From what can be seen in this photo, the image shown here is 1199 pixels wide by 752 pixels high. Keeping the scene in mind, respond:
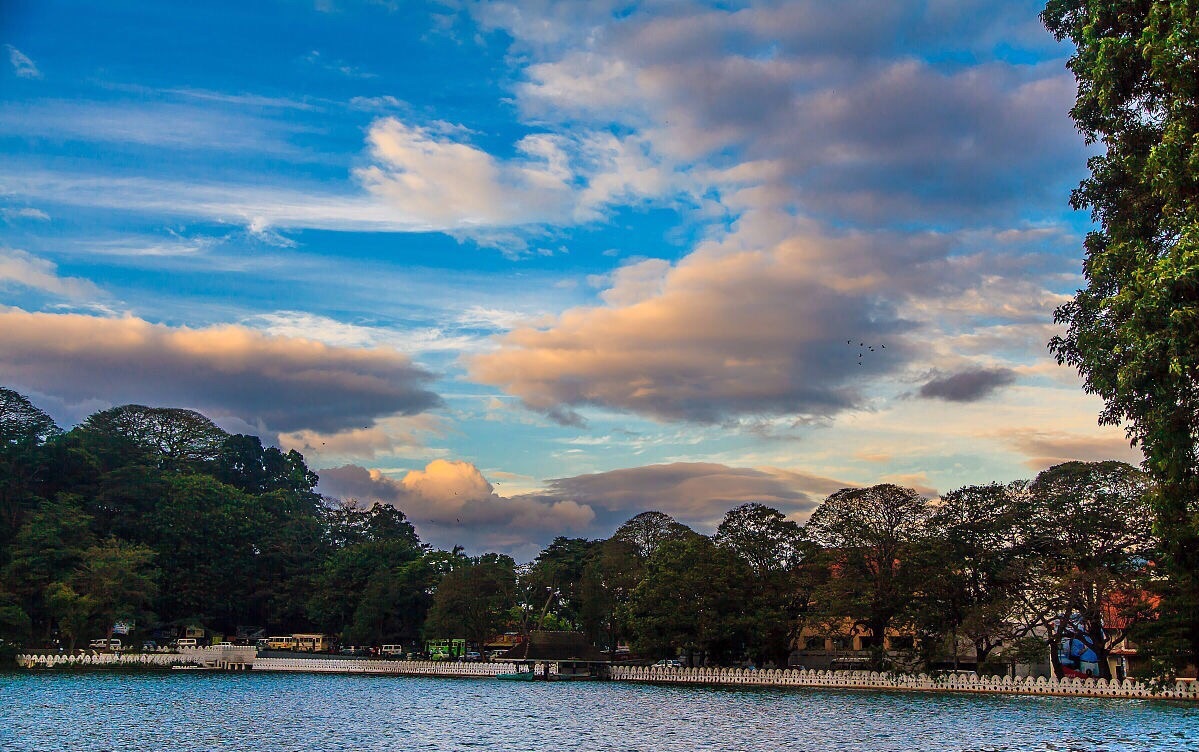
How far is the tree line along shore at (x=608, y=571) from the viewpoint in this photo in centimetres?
5081

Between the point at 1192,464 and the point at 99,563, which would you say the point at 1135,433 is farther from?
the point at 99,563

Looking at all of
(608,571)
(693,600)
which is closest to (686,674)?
(693,600)

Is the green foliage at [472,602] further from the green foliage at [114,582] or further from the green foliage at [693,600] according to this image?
the green foliage at [114,582]

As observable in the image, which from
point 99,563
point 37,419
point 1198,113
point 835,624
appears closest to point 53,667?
Answer: point 99,563

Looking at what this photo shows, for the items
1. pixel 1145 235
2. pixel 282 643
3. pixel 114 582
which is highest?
pixel 1145 235

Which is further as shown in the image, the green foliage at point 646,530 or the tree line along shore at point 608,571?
the green foliage at point 646,530

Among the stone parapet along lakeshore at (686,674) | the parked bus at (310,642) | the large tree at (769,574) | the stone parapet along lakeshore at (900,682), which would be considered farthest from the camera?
the parked bus at (310,642)

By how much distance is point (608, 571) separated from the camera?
78.4 m

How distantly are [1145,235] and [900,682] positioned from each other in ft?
142

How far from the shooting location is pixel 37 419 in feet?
313

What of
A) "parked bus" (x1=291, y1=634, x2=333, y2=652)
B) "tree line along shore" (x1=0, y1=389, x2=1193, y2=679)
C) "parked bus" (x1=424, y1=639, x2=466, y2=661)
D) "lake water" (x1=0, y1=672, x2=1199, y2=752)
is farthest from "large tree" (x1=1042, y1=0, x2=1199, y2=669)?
"parked bus" (x1=291, y1=634, x2=333, y2=652)

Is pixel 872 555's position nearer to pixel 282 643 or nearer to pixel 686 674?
pixel 686 674

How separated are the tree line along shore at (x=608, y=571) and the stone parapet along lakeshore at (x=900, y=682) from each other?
140 cm

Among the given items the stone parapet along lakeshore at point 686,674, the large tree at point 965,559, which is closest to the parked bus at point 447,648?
the stone parapet along lakeshore at point 686,674
